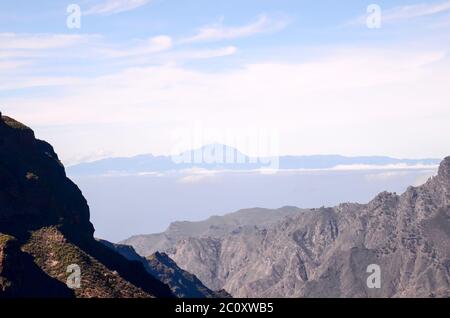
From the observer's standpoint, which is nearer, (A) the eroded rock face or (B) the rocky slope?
(B) the rocky slope

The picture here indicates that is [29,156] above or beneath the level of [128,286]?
above

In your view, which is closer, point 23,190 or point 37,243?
point 37,243

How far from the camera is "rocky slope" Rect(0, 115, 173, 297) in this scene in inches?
6156

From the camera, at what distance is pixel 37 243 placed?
6993 inches

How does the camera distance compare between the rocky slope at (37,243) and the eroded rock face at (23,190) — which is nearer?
the rocky slope at (37,243)

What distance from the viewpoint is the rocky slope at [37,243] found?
513 feet

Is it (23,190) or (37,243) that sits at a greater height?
(23,190)
